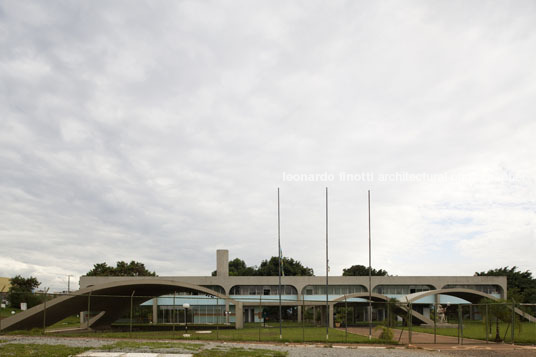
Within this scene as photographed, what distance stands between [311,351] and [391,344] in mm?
6734

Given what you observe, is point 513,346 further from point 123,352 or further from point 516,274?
point 516,274

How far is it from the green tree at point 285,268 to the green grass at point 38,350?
75.9m

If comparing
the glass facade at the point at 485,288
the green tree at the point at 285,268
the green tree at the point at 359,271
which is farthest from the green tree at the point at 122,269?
the glass facade at the point at 485,288

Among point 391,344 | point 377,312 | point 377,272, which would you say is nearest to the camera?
point 391,344

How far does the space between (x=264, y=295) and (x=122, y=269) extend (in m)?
41.0

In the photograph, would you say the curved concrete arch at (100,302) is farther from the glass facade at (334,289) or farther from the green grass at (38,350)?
the glass facade at (334,289)

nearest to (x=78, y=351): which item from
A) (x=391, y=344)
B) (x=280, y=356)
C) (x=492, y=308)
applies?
(x=280, y=356)

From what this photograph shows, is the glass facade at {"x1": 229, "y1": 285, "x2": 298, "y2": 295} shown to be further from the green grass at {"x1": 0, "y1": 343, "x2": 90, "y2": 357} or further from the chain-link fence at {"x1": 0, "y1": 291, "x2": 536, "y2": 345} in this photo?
the green grass at {"x1": 0, "y1": 343, "x2": 90, "y2": 357}

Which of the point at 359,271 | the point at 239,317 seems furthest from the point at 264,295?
the point at 359,271

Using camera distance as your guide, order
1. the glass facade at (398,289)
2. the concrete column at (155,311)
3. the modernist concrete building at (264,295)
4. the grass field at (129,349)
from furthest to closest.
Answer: the glass facade at (398,289) < the concrete column at (155,311) < the modernist concrete building at (264,295) < the grass field at (129,349)

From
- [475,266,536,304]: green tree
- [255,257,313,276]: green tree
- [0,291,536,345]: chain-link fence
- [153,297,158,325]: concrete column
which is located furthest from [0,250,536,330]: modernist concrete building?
[255,257,313,276]: green tree

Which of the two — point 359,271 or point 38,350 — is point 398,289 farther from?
point 38,350

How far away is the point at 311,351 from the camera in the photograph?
68.5 ft

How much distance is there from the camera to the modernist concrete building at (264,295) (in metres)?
40.5
